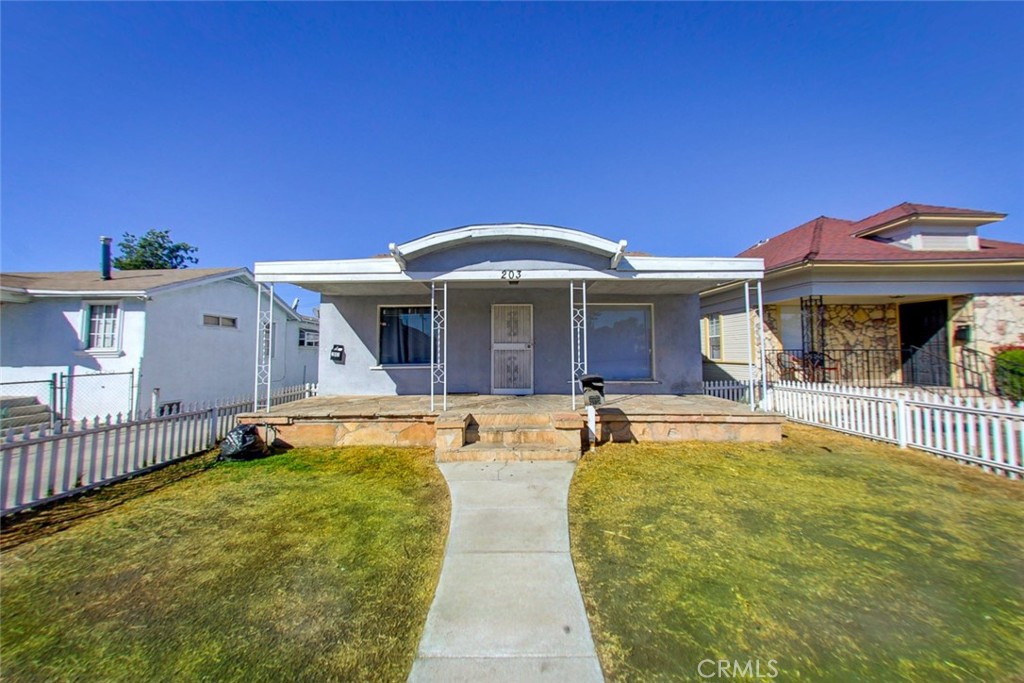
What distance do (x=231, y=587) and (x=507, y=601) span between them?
216cm

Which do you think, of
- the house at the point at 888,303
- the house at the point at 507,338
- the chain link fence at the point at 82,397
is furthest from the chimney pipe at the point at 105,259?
the house at the point at 888,303

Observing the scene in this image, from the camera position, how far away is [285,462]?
578cm

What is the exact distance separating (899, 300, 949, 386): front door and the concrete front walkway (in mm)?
13433

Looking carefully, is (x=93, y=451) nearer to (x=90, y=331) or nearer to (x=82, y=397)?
(x=82, y=397)

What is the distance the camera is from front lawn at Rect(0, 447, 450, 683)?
2.15 meters

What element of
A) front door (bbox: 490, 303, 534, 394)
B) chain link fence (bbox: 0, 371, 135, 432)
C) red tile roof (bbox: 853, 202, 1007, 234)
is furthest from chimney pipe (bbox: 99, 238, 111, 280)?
red tile roof (bbox: 853, 202, 1007, 234)

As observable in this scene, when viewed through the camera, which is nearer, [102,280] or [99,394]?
[99,394]

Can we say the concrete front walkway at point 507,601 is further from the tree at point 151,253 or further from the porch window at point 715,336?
→ the tree at point 151,253

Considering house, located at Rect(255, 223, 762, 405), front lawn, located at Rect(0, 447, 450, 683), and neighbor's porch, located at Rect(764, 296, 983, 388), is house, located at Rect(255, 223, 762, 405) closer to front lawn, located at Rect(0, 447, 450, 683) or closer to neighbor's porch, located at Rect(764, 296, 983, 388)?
neighbor's porch, located at Rect(764, 296, 983, 388)

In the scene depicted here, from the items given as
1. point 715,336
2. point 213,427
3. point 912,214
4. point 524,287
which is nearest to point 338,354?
point 213,427

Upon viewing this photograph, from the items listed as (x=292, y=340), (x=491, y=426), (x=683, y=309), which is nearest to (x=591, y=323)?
(x=683, y=309)

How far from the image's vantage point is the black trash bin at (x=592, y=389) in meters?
6.04

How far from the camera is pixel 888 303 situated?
11273 millimetres

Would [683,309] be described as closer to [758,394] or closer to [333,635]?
[758,394]
